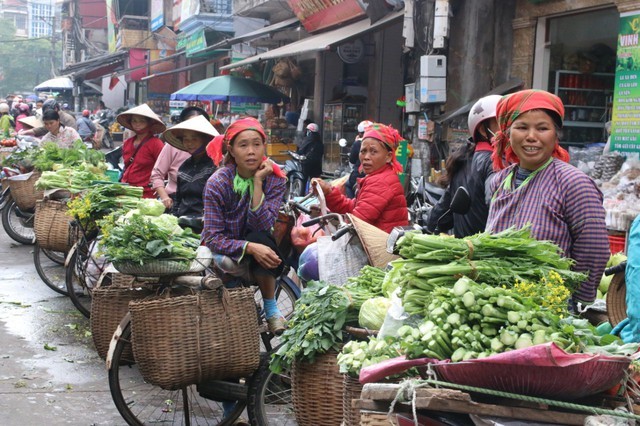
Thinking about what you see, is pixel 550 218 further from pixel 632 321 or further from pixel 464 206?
pixel 464 206

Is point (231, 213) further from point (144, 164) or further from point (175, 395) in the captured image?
point (144, 164)

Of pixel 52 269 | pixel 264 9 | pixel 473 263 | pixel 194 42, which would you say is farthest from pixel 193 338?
pixel 194 42

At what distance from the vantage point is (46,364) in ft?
23.4

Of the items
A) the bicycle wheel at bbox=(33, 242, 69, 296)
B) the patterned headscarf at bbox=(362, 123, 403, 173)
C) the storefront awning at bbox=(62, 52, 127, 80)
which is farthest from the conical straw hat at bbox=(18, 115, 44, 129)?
the storefront awning at bbox=(62, 52, 127, 80)

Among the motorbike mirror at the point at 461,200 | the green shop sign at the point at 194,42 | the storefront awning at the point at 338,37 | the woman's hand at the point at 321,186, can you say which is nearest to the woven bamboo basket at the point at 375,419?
the motorbike mirror at the point at 461,200

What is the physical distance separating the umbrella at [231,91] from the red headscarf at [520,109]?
605 inches

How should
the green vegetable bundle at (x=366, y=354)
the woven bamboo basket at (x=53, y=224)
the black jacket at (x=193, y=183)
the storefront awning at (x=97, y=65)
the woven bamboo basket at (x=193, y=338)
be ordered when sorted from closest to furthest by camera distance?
the green vegetable bundle at (x=366, y=354), the woven bamboo basket at (x=193, y=338), the black jacket at (x=193, y=183), the woven bamboo basket at (x=53, y=224), the storefront awning at (x=97, y=65)

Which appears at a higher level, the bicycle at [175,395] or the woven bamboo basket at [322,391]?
the woven bamboo basket at [322,391]

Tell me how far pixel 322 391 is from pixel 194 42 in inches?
1078

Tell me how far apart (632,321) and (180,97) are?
1799 cm

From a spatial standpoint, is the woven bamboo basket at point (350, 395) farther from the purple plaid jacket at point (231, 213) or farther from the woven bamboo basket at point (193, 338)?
the purple plaid jacket at point (231, 213)

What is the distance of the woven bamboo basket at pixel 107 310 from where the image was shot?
6070 millimetres

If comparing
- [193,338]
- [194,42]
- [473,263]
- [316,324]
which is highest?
[194,42]

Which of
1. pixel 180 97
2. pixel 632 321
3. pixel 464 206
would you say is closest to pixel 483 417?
pixel 632 321
